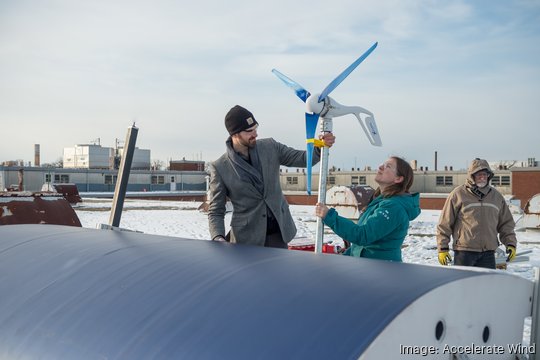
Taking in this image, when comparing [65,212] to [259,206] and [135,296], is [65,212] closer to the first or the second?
[259,206]

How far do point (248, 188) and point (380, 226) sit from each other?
1060mm

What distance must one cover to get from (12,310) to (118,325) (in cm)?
62

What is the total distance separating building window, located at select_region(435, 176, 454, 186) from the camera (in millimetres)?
41938

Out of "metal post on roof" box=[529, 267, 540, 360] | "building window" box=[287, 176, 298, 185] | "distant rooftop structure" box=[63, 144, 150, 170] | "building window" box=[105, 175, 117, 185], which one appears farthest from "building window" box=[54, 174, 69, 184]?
"metal post on roof" box=[529, 267, 540, 360]

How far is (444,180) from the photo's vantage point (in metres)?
42.2

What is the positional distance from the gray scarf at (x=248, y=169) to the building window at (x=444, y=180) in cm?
4071

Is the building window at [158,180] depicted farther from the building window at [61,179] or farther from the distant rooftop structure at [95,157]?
the distant rooftop structure at [95,157]

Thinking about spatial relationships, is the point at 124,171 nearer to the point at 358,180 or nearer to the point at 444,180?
the point at 444,180

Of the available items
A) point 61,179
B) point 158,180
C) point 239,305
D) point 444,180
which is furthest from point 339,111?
point 158,180

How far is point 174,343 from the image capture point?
5.78 ft

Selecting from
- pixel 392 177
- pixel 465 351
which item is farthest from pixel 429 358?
pixel 392 177

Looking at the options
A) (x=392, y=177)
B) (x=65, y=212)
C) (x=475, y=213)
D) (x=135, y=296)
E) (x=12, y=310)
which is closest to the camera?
(x=135, y=296)

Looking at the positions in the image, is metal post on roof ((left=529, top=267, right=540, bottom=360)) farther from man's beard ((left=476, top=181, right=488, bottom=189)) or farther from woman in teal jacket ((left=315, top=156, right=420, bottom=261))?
man's beard ((left=476, top=181, right=488, bottom=189))

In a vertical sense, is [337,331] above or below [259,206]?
below
